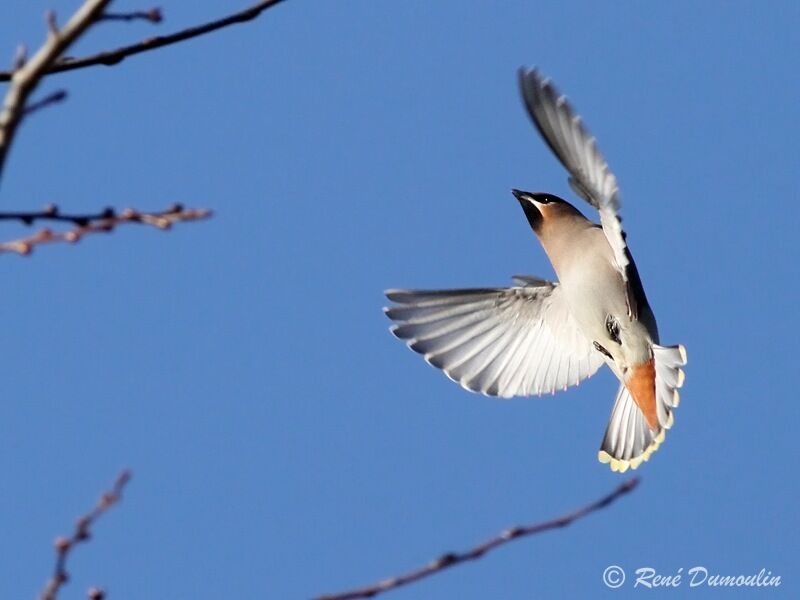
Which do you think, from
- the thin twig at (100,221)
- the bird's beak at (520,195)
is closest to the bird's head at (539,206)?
the bird's beak at (520,195)

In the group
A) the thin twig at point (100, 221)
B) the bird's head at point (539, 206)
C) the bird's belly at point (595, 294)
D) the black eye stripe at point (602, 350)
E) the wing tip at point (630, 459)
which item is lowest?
the thin twig at point (100, 221)

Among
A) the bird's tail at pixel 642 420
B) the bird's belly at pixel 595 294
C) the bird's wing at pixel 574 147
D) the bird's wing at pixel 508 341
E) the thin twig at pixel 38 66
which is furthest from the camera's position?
the bird's wing at pixel 508 341

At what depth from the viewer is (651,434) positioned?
670cm

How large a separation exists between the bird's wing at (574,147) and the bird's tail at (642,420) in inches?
30.0

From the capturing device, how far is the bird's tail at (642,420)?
6.32 meters

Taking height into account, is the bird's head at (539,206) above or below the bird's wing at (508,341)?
above

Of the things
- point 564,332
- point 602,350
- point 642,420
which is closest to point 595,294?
point 602,350

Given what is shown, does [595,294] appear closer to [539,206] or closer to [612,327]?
[612,327]

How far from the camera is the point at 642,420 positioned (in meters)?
6.76

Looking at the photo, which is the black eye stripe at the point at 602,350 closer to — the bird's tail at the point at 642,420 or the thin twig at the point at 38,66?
the bird's tail at the point at 642,420

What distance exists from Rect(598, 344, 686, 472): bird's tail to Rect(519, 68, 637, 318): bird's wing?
2.50ft

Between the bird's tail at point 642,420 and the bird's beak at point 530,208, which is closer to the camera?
the bird's tail at point 642,420

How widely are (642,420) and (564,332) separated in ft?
1.95

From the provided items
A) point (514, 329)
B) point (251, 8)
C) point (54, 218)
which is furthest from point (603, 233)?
point (54, 218)
